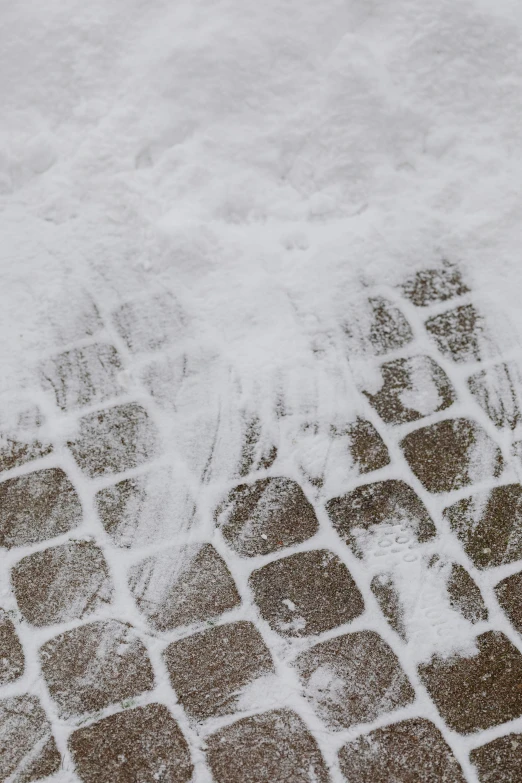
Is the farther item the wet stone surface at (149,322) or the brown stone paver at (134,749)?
the wet stone surface at (149,322)

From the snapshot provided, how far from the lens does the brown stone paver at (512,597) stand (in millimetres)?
1575

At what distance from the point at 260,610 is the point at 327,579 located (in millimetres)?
160

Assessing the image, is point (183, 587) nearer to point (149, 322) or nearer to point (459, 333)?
point (149, 322)

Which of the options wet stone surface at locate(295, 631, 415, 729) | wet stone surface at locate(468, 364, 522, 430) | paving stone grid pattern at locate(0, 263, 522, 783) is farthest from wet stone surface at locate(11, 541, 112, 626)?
wet stone surface at locate(468, 364, 522, 430)

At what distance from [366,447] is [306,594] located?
0.38 metres

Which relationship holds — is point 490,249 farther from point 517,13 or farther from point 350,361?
point 517,13

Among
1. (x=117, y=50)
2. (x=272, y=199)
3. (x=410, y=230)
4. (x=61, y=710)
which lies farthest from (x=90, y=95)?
(x=61, y=710)

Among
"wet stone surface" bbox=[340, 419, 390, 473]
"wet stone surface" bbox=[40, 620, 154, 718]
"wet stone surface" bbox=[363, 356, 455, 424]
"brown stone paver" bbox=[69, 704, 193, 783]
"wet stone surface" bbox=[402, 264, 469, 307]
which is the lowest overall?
"brown stone paver" bbox=[69, 704, 193, 783]

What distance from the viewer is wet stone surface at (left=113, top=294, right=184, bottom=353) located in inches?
75.7

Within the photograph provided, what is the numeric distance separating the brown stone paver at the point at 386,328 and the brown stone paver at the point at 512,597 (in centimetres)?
63

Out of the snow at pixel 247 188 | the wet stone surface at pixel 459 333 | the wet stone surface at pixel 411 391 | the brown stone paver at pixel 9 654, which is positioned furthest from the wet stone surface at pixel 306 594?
the wet stone surface at pixel 459 333

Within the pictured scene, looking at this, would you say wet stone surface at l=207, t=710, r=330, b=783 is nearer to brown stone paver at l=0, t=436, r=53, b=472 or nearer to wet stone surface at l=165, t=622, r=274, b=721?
wet stone surface at l=165, t=622, r=274, b=721

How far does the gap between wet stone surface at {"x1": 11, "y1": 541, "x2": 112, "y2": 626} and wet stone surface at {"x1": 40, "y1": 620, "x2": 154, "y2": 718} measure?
0.05 metres

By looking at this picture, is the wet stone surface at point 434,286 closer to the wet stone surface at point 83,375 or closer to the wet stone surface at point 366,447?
the wet stone surface at point 366,447
